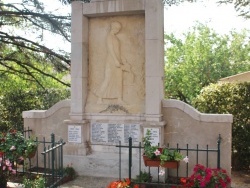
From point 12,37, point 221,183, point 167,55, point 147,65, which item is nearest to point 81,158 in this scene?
point 147,65

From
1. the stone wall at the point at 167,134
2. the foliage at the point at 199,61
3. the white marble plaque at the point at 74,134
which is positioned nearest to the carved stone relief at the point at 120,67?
the white marble plaque at the point at 74,134

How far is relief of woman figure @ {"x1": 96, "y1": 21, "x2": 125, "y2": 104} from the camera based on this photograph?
7969 mm

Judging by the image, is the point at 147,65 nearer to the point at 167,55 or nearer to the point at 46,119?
the point at 46,119

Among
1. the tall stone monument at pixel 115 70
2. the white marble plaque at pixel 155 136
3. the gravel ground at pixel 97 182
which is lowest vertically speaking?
the gravel ground at pixel 97 182

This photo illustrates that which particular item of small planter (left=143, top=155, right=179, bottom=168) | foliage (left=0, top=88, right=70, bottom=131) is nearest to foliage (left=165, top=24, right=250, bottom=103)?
foliage (left=0, top=88, right=70, bottom=131)

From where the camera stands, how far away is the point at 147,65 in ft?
24.7

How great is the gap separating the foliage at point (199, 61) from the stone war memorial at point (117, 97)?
41.2ft

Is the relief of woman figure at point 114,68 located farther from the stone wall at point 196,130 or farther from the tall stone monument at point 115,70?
the stone wall at point 196,130

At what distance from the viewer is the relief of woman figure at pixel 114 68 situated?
797cm

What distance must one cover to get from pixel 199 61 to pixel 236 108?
43.2ft

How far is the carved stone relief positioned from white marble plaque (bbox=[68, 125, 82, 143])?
1.86 feet

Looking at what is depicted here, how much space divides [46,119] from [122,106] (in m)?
2.20

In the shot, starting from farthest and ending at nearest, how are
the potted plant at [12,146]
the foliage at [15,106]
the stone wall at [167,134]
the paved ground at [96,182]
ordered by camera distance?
the foliage at [15,106], the stone wall at [167,134], the paved ground at [96,182], the potted plant at [12,146]

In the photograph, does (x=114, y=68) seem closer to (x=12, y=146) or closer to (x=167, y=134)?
(x=167, y=134)
